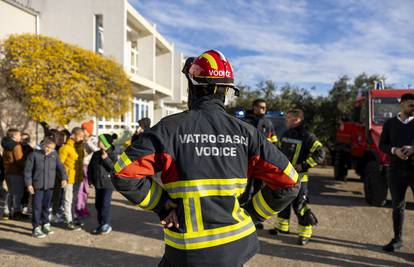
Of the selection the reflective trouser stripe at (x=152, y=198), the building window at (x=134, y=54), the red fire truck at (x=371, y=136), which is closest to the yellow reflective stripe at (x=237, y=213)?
the reflective trouser stripe at (x=152, y=198)

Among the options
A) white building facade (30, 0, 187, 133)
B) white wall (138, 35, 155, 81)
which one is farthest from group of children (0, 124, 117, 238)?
white wall (138, 35, 155, 81)

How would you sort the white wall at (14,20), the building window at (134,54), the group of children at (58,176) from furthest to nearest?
the building window at (134,54)
the white wall at (14,20)
the group of children at (58,176)

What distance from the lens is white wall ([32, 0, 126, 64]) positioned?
14.7 m

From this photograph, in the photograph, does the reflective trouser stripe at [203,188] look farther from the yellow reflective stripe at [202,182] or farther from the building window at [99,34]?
the building window at [99,34]

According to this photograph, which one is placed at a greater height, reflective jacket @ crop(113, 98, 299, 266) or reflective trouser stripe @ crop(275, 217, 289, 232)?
reflective jacket @ crop(113, 98, 299, 266)

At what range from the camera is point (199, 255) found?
1.79 m

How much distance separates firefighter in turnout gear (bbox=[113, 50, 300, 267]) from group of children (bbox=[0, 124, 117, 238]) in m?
3.63

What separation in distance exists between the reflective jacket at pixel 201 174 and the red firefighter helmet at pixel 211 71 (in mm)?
116

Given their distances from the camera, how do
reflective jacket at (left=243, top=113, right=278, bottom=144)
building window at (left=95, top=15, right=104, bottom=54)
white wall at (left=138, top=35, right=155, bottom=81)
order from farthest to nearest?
white wall at (left=138, top=35, right=155, bottom=81) → building window at (left=95, top=15, right=104, bottom=54) → reflective jacket at (left=243, top=113, right=278, bottom=144)

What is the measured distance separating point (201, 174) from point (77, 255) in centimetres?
344

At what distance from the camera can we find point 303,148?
16.6ft

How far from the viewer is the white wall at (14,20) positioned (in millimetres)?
12336

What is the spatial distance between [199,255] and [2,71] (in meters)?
11.1

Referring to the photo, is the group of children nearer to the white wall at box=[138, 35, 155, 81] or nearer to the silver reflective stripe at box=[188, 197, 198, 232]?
the silver reflective stripe at box=[188, 197, 198, 232]
